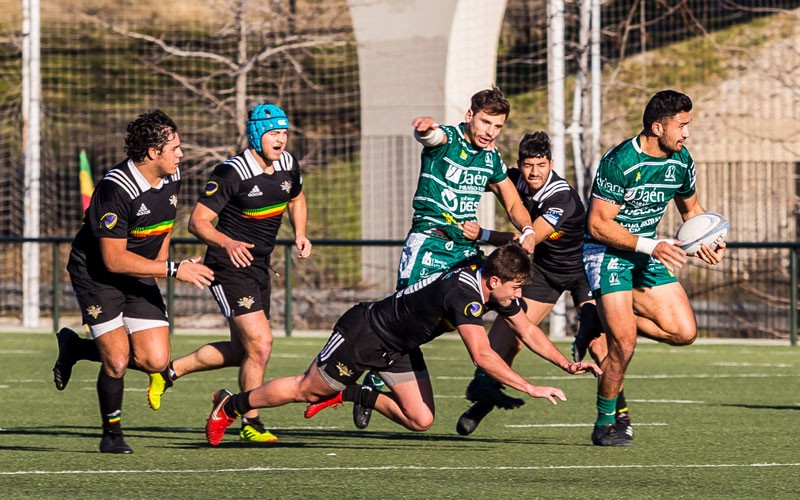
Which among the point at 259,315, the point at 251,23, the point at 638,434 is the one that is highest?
the point at 251,23

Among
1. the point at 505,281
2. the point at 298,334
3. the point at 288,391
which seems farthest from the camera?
the point at 298,334

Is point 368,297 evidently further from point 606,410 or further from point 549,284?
point 606,410

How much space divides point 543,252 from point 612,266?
1.43m

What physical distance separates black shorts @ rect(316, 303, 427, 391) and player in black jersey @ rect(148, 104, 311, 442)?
898mm

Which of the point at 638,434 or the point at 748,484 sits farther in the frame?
the point at 638,434

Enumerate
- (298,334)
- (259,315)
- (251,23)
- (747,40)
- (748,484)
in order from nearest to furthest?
(748,484) < (259,315) < (298,334) < (251,23) < (747,40)

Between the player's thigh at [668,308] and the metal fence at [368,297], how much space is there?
354 inches

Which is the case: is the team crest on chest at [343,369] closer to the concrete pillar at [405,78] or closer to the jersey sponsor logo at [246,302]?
the jersey sponsor logo at [246,302]

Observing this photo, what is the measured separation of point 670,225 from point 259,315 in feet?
40.5

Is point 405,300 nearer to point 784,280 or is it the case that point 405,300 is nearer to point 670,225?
point 784,280

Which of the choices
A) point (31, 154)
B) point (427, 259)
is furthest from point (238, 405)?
point (31, 154)

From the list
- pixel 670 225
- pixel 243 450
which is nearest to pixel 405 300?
pixel 243 450

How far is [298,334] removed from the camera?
18.2 meters

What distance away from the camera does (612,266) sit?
28.7 ft
